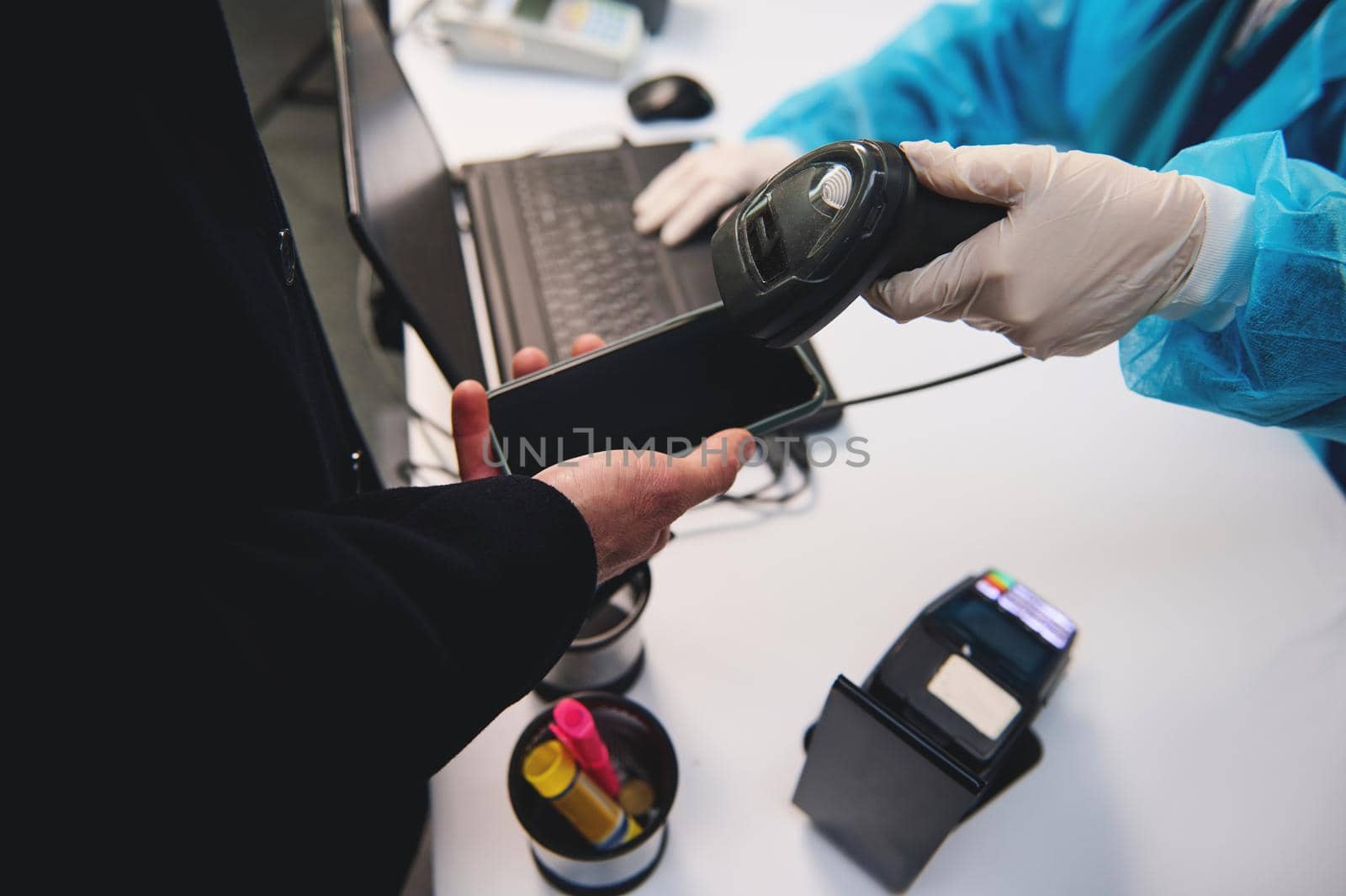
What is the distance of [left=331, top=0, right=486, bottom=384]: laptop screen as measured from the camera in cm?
57

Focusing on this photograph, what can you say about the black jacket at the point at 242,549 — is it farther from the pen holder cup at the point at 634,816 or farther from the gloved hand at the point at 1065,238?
the gloved hand at the point at 1065,238

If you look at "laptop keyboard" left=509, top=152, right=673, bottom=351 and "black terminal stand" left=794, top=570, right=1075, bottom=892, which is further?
"laptop keyboard" left=509, top=152, right=673, bottom=351

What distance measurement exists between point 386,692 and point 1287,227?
0.63m

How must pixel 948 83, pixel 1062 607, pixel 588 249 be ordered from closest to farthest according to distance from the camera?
1. pixel 1062 607
2. pixel 588 249
3. pixel 948 83

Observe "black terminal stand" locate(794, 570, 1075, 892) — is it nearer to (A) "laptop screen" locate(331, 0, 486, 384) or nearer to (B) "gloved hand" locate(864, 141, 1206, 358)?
(B) "gloved hand" locate(864, 141, 1206, 358)

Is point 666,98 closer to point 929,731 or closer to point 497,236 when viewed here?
point 497,236

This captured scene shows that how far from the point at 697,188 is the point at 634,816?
611 millimetres

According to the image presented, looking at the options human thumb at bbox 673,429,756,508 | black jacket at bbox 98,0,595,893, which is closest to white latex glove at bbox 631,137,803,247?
human thumb at bbox 673,429,756,508

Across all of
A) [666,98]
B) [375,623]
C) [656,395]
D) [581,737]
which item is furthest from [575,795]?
[666,98]

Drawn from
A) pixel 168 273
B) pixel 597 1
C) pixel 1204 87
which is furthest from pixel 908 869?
pixel 597 1

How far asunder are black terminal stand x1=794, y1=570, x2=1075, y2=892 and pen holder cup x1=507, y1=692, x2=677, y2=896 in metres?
0.10

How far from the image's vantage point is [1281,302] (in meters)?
0.53

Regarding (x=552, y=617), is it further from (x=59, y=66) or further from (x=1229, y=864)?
(x=1229, y=864)

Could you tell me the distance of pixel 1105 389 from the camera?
2.61 ft
